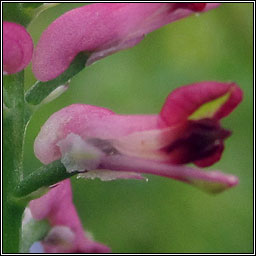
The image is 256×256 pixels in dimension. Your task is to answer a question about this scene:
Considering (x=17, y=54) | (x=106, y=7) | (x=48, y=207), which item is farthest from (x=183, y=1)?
(x=48, y=207)

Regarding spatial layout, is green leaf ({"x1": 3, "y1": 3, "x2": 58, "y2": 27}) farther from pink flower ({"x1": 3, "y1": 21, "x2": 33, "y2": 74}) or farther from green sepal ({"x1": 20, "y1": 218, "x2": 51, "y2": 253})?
green sepal ({"x1": 20, "y1": 218, "x2": 51, "y2": 253})

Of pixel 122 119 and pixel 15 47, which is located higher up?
pixel 15 47

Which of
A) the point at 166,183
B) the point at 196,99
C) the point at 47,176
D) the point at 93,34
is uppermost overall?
the point at 93,34

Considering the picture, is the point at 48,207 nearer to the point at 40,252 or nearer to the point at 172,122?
the point at 40,252

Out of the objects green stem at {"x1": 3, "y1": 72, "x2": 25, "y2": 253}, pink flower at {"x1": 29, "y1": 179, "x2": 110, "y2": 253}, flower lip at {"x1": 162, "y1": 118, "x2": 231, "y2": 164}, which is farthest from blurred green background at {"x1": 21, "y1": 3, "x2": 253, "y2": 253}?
flower lip at {"x1": 162, "y1": 118, "x2": 231, "y2": 164}

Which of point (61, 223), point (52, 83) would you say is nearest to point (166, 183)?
point (61, 223)

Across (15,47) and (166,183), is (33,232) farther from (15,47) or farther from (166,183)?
(166,183)
